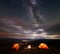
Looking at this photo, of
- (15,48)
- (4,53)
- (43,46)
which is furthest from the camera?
(43,46)

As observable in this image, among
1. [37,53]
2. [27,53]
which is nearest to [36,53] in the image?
[37,53]

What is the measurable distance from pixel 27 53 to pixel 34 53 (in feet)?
4.72

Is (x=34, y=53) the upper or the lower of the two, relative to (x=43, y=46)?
lower

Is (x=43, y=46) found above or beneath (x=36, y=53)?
above

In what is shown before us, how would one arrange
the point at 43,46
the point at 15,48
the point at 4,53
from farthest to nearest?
the point at 43,46
the point at 15,48
the point at 4,53

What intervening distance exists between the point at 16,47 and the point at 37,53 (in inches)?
297

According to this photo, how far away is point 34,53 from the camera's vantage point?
23.4 meters

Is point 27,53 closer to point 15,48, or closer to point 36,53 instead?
point 36,53

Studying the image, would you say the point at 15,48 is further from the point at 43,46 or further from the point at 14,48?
the point at 43,46

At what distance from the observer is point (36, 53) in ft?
76.6

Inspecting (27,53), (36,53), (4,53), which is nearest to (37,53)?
Answer: (36,53)

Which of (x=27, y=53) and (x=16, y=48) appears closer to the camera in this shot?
(x=27, y=53)

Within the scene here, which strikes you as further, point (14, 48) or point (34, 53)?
point (14, 48)

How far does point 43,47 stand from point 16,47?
7.00m
